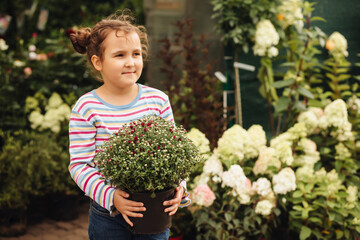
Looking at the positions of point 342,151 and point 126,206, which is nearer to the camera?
point 126,206

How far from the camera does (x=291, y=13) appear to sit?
12.0ft

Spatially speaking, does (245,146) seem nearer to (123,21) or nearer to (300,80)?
(300,80)

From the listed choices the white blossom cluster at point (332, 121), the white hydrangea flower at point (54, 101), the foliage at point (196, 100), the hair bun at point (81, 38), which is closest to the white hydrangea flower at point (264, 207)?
the foliage at point (196, 100)

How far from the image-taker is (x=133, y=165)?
1479 mm

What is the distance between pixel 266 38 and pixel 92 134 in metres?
2.30

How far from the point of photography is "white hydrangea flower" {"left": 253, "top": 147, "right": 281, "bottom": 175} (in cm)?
291

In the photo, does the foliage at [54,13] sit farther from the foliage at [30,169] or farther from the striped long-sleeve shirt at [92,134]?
the striped long-sleeve shirt at [92,134]

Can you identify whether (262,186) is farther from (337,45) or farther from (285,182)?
(337,45)

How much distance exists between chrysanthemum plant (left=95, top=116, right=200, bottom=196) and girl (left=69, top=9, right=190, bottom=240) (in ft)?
0.31

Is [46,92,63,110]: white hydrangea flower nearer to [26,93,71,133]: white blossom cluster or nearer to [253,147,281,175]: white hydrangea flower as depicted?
[26,93,71,133]: white blossom cluster

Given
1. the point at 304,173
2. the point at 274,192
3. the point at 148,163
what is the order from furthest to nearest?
1. the point at 304,173
2. the point at 274,192
3. the point at 148,163

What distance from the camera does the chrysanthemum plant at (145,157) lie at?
1499 millimetres

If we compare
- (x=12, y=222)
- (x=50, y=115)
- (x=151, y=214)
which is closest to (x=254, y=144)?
(x=151, y=214)

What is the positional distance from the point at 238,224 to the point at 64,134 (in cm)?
220
